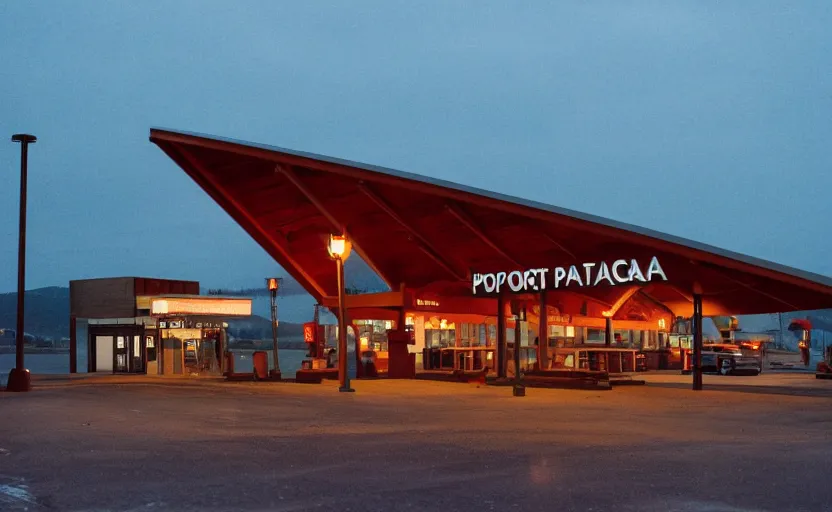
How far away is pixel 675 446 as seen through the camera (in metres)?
11.9

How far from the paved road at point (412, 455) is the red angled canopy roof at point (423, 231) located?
4.64 meters

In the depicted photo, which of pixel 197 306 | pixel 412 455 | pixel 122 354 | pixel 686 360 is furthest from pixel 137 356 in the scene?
pixel 412 455

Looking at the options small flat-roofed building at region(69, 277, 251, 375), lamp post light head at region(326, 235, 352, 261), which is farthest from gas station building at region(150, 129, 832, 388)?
small flat-roofed building at region(69, 277, 251, 375)

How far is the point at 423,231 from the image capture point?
30094 millimetres

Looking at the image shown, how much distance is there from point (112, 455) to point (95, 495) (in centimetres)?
279

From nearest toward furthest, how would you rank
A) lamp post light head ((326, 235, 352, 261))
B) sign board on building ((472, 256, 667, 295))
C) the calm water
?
sign board on building ((472, 256, 667, 295))
lamp post light head ((326, 235, 352, 261))
the calm water

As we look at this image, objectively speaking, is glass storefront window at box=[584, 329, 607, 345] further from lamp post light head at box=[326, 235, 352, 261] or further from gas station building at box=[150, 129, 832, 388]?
lamp post light head at box=[326, 235, 352, 261]

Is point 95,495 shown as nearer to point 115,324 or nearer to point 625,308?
point 115,324

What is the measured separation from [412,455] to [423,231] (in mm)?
19486

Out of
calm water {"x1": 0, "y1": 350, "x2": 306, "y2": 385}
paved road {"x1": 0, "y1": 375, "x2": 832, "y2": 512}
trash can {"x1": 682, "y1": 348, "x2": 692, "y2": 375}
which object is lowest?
calm water {"x1": 0, "y1": 350, "x2": 306, "y2": 385}

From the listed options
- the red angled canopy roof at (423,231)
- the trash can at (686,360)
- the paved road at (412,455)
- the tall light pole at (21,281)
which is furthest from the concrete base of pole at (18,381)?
the trash can at (686,360)

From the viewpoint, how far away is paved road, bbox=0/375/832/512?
800cm

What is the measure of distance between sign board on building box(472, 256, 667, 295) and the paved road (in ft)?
12.9

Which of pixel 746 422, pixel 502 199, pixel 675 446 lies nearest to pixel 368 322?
pixel 502 199
